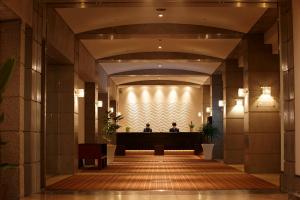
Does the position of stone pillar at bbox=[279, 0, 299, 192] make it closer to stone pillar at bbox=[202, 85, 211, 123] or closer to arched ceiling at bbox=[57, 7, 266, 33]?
arched ceiling at bbox=[57, 7, 266, 33]

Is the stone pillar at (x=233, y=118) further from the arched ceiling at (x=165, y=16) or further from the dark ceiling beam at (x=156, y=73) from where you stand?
the dark ceiling beam at (x=156, y=73)

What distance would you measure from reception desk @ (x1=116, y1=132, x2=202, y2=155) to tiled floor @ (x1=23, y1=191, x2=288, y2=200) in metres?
16.9

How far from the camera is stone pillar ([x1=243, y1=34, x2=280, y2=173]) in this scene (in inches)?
514

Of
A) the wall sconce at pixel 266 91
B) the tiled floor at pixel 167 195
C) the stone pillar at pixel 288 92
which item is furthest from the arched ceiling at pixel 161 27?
the tiled floor at pixel 167 195

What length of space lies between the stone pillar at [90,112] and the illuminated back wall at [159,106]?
11.8 m

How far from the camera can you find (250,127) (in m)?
13.1

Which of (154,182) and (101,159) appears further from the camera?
(101,159)

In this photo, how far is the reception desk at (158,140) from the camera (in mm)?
25797

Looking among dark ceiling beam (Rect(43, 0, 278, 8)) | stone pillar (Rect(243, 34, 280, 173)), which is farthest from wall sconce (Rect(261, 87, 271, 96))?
dark ceiling beam (Rect(43, 0, 278, 8))

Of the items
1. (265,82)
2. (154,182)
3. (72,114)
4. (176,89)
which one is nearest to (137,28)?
(72,114)

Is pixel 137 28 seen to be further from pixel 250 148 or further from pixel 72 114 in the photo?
pixel 250 148

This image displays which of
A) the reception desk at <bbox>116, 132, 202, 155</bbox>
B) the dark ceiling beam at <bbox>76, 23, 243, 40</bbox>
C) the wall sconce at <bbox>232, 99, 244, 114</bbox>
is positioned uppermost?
the dark ceiling beam at <bbox>76, 23, 243, 40</bbox>

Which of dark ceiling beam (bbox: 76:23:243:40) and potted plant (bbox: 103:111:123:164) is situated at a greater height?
dark ceiling beam (bbox: 76:23:243:40)

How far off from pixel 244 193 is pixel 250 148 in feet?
14.9
